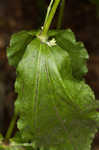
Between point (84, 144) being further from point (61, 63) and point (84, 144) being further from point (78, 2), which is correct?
point (78, 2)

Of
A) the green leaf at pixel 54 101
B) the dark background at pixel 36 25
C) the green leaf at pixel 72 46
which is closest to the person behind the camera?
the green leaf at pixel 54 101

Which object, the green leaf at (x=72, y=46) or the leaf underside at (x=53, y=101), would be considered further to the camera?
the green leaf at (x=72, y=46)

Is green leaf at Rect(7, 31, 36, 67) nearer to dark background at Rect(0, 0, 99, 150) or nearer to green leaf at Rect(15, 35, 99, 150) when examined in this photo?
green leaf at Rect(15, 35, 99, 150)

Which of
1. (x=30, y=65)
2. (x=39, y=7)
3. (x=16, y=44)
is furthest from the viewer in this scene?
(x=39, y=7)

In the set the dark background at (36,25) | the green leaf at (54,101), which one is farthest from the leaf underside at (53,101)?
the dark background at (36,25)

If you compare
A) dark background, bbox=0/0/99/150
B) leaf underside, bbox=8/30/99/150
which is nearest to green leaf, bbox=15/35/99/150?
leaf underside, bbox=8/30/99/150

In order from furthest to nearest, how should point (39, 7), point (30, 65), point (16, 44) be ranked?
point (39, 7)
point (16, 44)
point (30, 65)

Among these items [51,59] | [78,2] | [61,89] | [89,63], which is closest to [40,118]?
[61,89]

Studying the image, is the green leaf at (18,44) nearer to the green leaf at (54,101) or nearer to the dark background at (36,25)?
the green leaf at (54,101)
